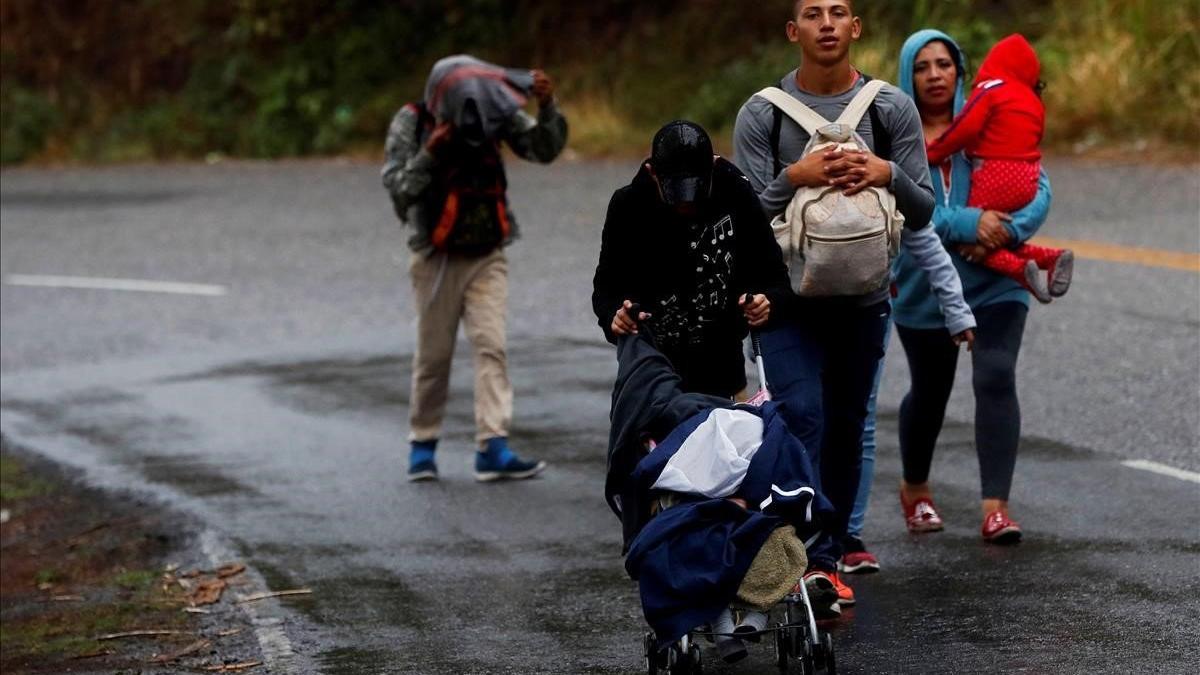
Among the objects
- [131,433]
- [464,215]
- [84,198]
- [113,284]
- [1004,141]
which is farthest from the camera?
[84,198]

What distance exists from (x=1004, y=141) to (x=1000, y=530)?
4.52 feet

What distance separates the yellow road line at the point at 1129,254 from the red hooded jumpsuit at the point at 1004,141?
19.3ft

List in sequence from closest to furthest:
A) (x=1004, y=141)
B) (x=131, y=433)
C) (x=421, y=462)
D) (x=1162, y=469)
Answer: (x=1004, y=141), (x=1162, y=469), (x=421, y=462), (x=131, y=433)

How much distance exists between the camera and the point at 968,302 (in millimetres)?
7613

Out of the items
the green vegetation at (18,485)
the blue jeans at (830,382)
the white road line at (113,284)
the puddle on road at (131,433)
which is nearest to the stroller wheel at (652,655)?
the blue jeans at (830,382)

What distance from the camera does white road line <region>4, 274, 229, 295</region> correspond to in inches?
630

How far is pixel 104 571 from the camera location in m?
8.74

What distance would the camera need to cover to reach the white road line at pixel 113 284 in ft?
52.5

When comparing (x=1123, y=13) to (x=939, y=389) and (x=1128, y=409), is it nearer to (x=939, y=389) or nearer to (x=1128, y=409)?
(x=1128, y=409)

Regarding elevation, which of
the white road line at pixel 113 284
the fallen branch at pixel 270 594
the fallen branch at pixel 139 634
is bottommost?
the white road line at pixel 113 284

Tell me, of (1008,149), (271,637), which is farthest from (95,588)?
(1008,149)

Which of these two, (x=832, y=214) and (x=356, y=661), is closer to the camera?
(x=832, y=214)

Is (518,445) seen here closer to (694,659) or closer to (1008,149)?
(1008,149)

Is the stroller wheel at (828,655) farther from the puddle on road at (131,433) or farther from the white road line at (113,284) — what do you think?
the white road line at (113,284)
